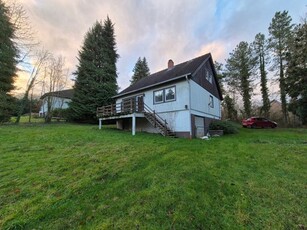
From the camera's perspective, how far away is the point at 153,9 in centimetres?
1358

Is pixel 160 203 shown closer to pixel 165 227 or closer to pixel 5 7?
pixel 165 227

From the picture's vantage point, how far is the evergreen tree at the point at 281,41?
24.7 meters

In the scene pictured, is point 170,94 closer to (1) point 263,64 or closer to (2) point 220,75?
(1) point 263,64

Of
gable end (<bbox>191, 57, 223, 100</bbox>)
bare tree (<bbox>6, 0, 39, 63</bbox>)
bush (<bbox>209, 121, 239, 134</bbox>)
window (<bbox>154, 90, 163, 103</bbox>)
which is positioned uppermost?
bare tree (<bbox>6, 0, 39, 63</bbox>)

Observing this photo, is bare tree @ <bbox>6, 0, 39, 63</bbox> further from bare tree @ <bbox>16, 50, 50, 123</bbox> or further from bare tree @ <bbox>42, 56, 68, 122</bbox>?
bare tree @ <bbox>42, 56, 68, 122</bbox>

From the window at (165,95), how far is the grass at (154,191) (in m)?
7.74

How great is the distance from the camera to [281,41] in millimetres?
25828

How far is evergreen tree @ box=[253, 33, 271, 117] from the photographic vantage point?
27688mm

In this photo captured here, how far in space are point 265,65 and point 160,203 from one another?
32.5m

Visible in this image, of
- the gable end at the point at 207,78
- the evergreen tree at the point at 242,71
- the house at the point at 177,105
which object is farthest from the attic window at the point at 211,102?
the evergreen tree at the point at 242,71

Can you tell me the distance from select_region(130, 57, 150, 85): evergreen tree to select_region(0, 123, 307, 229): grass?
34257 millimetres

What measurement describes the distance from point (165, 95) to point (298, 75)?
1898cm

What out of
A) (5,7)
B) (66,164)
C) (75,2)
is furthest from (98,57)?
(66,164)

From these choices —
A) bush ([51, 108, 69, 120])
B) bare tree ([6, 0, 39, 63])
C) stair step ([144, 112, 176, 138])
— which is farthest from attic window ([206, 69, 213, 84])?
bare tree ([6, 0, 39, 63])
